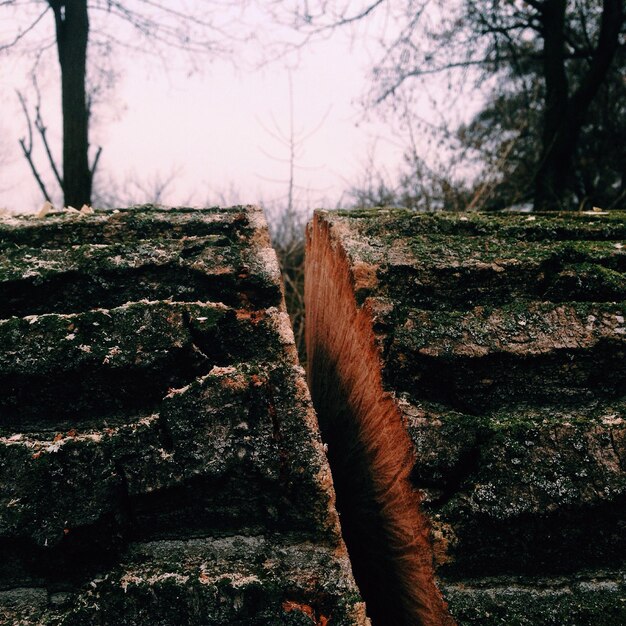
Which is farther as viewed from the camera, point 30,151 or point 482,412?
point 30,151

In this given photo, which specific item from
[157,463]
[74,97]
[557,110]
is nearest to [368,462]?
A: [157,463]

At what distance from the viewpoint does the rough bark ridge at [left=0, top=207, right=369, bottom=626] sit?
91 cm

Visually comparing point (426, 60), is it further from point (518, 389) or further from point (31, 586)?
point (31, 586)

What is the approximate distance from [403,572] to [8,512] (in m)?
0.73

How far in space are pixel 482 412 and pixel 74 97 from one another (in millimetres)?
4994

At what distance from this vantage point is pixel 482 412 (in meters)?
1.09

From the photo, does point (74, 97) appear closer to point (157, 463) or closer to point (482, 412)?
point (157, 463)

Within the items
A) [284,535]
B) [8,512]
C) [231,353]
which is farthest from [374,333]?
[8,512]

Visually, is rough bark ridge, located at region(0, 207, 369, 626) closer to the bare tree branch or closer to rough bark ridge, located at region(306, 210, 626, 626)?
rough bark ridge, located at region(306, 210, 626, 626)

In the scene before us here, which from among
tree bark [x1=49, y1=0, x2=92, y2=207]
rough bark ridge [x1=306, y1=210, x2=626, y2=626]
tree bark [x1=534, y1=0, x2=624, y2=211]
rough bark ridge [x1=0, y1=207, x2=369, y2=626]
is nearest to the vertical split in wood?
rough bark ridge [x1=306, y1=210, x2=626, y2=626]

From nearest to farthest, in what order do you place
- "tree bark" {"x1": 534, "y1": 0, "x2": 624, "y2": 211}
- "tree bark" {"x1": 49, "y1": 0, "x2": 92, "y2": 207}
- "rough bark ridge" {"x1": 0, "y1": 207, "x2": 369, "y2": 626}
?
"rough bark ridge" {"x1": 0, "y1": 207, "x2": 369, "y2": 626} < "tree bark" {"x1": 49, "y1": 0, "x2": 92, "y2": 207} < "tree bark" {"x1": 534, "y1": 0, "x2": 624, "y2": 211}

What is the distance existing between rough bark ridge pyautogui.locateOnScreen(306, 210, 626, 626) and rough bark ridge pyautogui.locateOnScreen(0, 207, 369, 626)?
177 millimetres

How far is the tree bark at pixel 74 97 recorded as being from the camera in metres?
4.89

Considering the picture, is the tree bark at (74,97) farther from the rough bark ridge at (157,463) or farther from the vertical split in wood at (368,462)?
the rough bark ridge at (157,463)
